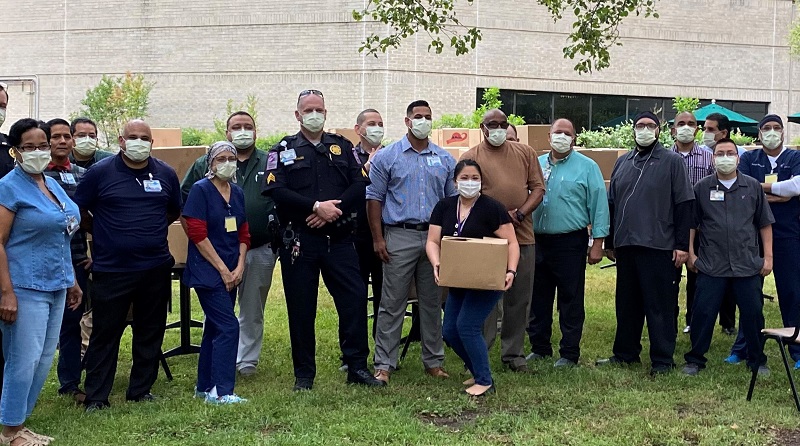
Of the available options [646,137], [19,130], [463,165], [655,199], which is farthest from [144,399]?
[646,137]

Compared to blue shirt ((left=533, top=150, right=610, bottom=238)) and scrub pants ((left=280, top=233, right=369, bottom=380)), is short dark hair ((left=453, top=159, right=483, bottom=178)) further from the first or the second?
blue shirt ((left=533, top=150, right=610, bottom=238))

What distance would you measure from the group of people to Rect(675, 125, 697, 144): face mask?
1.93 ft

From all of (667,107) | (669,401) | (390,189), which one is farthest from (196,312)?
(667,107)

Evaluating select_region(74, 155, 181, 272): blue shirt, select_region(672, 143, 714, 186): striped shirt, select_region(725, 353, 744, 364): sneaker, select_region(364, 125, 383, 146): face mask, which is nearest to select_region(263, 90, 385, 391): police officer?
select_region(74, 155, 181, 272): blue shirt

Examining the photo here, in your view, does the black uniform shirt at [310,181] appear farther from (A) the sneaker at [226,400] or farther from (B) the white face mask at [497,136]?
(A) the sneaker at [226,400]

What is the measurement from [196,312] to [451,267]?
5.11 meters

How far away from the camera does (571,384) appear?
7.23 m

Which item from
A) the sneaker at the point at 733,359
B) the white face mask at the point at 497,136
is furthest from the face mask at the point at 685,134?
the white face mask at the point at 497,136

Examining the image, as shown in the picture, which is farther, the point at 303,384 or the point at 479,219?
the point at 303,384

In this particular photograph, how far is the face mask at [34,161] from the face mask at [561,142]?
4.15 m

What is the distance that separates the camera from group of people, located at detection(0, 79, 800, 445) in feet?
21.2

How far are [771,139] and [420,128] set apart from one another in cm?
317

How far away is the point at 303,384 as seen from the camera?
7.12 metres

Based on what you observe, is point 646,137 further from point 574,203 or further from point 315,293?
point 315,293
